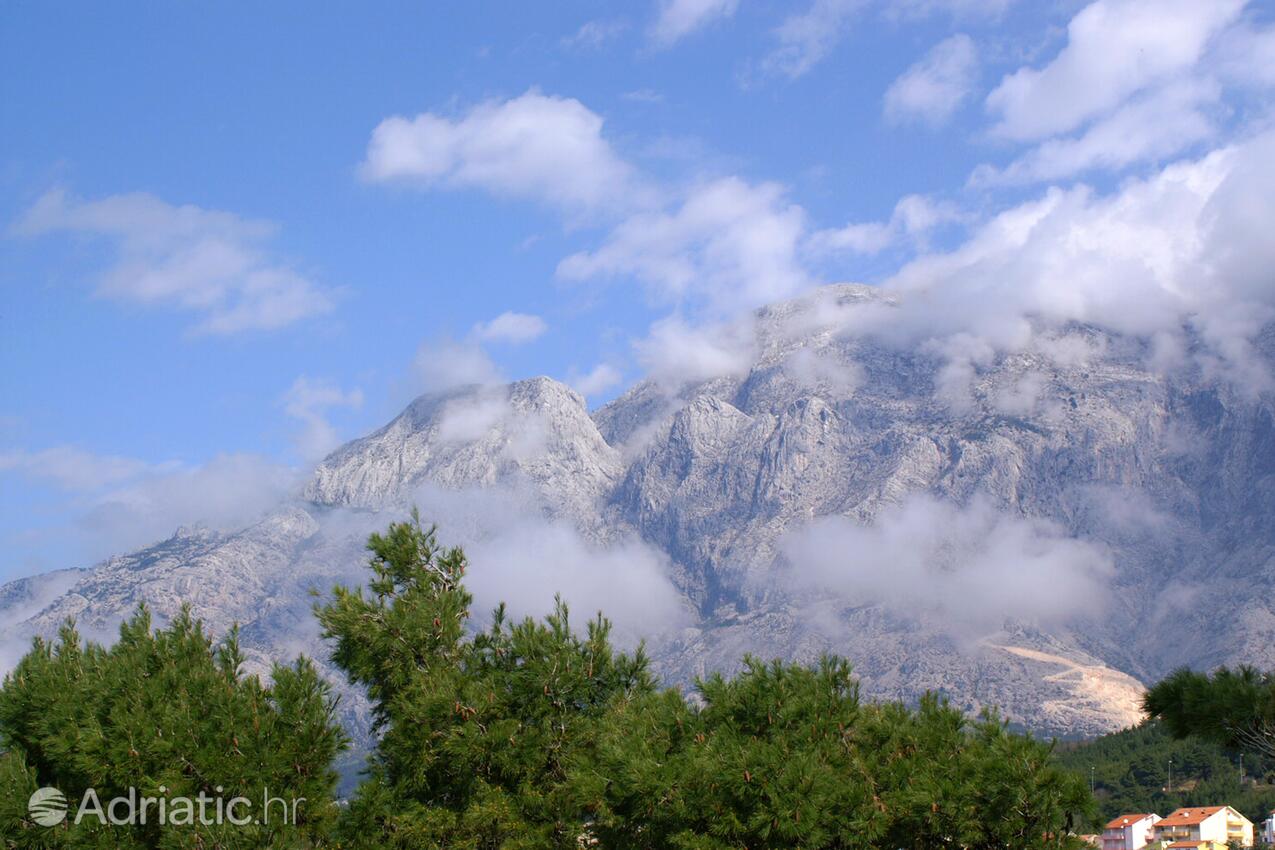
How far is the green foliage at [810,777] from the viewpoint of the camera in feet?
70.4

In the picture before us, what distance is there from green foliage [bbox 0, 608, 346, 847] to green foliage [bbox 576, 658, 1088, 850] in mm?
Answer: 6213

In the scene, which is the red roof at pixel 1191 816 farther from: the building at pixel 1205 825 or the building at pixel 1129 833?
the building at pixel 1129 833

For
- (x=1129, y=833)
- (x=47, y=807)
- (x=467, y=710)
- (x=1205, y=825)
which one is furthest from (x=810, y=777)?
(x=1129, y=833)

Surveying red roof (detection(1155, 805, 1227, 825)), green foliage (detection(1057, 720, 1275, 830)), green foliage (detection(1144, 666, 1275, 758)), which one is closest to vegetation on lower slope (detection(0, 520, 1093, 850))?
green foliage (detection(1144, 666, 1275, 758))

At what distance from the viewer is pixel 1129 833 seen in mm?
111375

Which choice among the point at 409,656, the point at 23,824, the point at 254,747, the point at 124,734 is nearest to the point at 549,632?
the point at 409,656

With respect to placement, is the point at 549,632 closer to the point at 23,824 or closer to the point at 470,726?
the point at 470,726

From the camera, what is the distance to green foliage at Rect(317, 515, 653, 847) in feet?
85.0

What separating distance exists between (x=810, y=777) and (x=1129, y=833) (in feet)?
341

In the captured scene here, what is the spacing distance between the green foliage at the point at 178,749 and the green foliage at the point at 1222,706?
17034mm

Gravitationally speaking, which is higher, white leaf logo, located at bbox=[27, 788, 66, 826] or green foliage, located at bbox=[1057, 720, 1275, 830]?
white leaf logo, located at bbox=[27, 788, 66, 826]

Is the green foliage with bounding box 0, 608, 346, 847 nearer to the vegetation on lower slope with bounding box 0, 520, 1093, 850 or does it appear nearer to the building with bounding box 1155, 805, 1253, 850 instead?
the vegetation on lower slope with bounding box 0, 520, 1093, 850

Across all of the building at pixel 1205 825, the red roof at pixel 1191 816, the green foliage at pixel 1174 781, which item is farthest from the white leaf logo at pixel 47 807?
the green foliage at pixel 1174 781

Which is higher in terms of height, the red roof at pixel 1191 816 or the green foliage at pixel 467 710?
the green foliage at pixel 467 710
